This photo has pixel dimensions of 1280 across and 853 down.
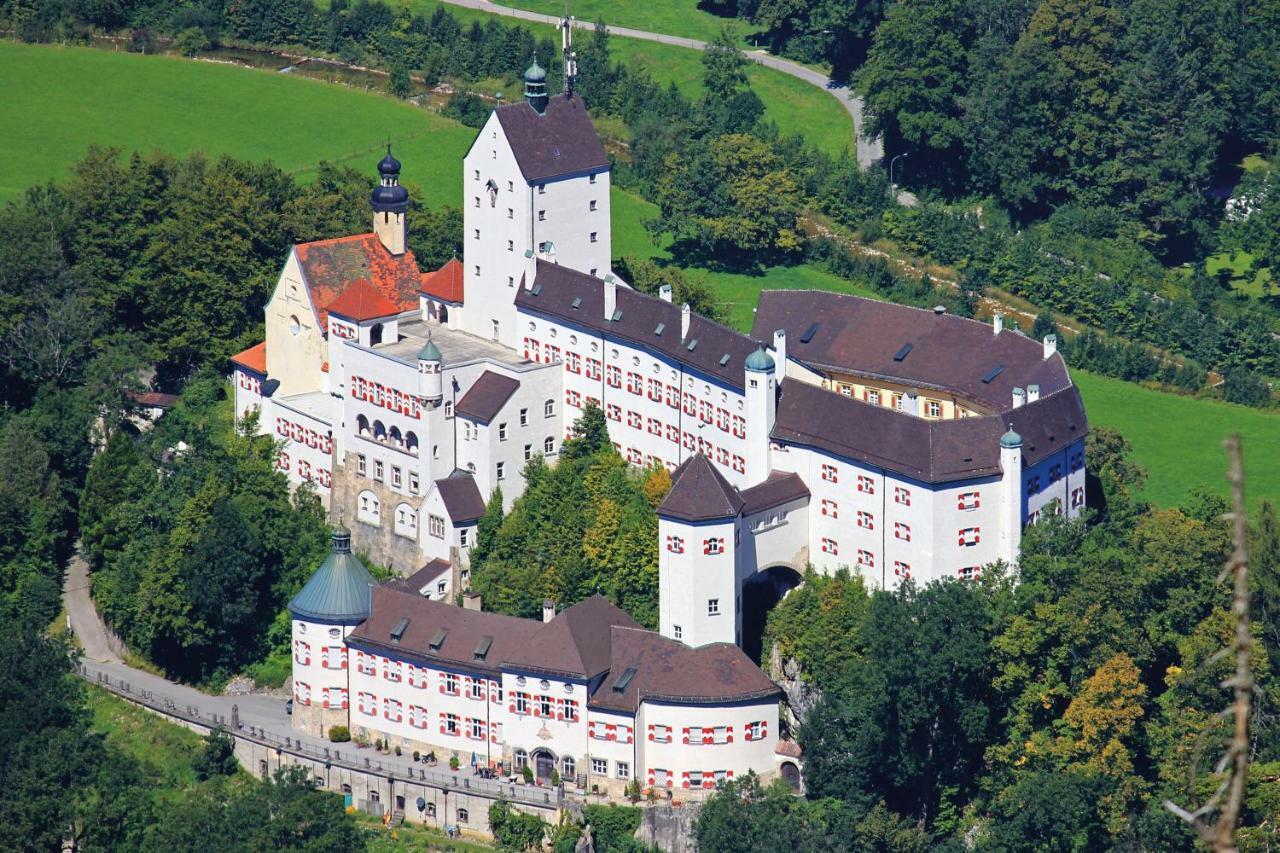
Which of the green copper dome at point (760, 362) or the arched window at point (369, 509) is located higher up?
the green copper dome at point (760, 362)

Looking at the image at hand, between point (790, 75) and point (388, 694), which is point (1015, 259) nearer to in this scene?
point (790, 75)

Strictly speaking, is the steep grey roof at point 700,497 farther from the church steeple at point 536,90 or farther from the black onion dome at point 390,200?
the black onion dome at point 390,200

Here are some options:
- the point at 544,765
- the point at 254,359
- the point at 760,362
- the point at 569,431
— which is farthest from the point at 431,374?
the point at 544,765

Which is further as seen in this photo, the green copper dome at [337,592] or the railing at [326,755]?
the green copper dome at [337,592]

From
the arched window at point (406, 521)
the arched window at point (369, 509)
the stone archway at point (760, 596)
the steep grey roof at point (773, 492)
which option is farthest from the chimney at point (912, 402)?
the arched window at point (369, 509)

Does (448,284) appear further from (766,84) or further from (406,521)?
(766,84)

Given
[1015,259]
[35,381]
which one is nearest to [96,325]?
[35,381]
